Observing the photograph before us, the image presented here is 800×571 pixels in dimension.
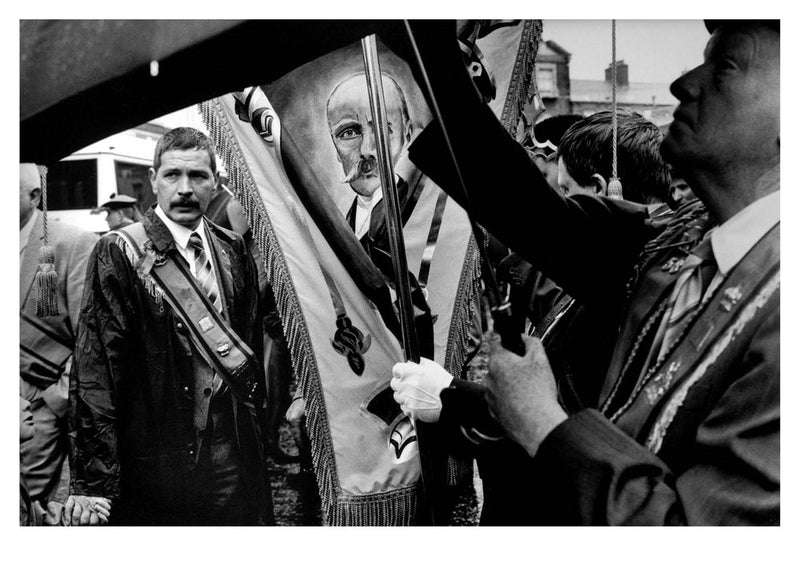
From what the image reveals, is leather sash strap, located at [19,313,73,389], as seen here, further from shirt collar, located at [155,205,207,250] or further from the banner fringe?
the banner fringe

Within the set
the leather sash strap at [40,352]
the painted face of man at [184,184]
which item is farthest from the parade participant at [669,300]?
the leather sash strap at [40,352]

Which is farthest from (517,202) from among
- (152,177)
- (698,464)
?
(152,177)

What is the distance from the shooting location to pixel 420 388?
2.35 meters

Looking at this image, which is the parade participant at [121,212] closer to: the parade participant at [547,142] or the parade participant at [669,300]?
the parade participant at [669,300]

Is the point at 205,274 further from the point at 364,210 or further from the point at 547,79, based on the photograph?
the point at 547,79

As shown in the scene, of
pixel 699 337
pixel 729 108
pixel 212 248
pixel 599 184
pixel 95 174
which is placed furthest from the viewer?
pixel 599 184

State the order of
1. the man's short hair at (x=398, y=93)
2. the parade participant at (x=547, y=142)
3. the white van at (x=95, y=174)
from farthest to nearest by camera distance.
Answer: the parade participant at (x=547, y=142), the man's short hair at (x=398, y=93), the white van at (x=95, y=174)

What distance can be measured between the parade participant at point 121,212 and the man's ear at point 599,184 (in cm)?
144

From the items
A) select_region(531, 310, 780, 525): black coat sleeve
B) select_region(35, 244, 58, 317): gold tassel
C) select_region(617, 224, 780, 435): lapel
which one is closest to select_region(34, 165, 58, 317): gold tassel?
select_region(35, 244, 58, 317): gold tassel

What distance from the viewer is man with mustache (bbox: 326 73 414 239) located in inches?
96.1

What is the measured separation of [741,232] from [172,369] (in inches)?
64.7

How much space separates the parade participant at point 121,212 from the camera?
2350 mm

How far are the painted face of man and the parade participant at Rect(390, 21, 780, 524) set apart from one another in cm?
69
